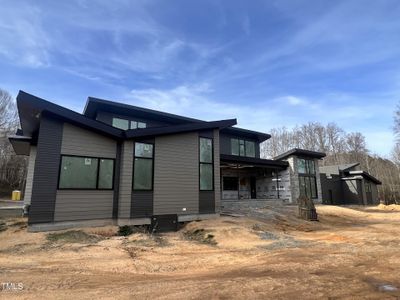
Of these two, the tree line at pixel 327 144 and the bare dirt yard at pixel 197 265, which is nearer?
the bare dirt yard at pixel 197 265

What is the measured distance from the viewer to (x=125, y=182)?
1107 cm

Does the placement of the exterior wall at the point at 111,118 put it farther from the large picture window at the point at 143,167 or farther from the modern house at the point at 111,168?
the large picture window at the point at 143,167

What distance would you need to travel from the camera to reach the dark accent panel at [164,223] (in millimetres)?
11398

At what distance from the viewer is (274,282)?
4750 mm

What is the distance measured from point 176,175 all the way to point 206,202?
2123 mm

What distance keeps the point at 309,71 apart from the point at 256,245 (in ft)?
39.0

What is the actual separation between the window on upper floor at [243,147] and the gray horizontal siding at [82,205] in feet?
43.9

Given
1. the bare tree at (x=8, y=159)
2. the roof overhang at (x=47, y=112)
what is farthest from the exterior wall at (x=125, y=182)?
the bare tree at (x=8, y=159)

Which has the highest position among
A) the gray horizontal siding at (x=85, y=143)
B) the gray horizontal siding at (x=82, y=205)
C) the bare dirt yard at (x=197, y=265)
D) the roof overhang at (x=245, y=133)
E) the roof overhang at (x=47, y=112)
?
the roof overhang at (x=245, y=133)

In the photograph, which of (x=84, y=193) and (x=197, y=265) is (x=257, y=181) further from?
(x=197, y=265)

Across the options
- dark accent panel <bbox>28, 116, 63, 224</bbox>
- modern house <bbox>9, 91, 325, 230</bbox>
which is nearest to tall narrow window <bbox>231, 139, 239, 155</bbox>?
modern house <bbox>9, 91, 325, 230</bbox>

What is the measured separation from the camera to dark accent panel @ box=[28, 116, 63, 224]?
949 centimetres

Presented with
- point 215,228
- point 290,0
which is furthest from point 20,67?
point 290,0

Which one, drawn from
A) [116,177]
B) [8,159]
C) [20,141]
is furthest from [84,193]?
[8,159]
